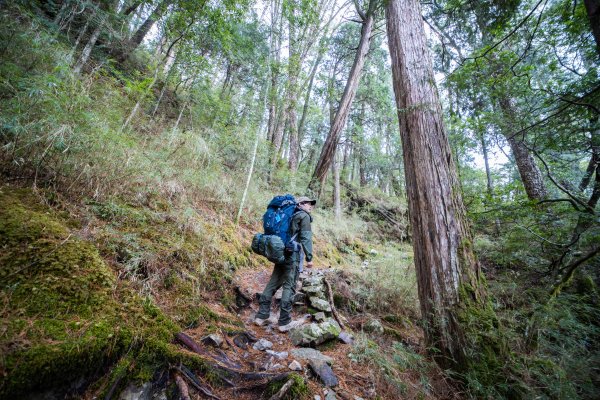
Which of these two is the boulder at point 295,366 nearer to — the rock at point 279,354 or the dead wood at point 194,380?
the rock at point 279,354

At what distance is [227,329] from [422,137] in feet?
11.9

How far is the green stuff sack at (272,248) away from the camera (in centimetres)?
378

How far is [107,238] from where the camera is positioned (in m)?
2.69

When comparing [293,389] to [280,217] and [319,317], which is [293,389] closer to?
[319,317]

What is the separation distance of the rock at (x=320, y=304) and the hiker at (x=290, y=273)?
41 cm

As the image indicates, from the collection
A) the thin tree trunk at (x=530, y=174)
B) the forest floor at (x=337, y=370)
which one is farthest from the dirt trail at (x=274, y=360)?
the thin tree trunk at (x=530, y=174)

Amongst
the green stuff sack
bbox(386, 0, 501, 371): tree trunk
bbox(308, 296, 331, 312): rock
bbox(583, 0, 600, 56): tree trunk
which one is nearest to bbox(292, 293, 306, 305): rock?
bbox(308, 296, 331, 312): rock

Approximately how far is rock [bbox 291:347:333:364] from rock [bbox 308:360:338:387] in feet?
0.45

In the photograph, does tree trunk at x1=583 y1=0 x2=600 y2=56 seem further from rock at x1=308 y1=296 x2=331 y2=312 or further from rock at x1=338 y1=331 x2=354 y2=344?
rock at x1=308 y1=296 x2=331 y2=312

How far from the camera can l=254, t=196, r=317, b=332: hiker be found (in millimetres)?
3730

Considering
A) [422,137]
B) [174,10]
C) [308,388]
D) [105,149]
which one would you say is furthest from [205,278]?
[174,10]

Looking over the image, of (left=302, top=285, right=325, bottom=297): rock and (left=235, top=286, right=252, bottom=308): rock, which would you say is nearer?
(left=235, top=286, right=252, bottom=308): rock

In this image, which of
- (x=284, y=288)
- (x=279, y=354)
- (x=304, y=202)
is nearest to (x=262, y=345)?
(x=279, y=354)

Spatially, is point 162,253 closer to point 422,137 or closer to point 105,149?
point 105,149
